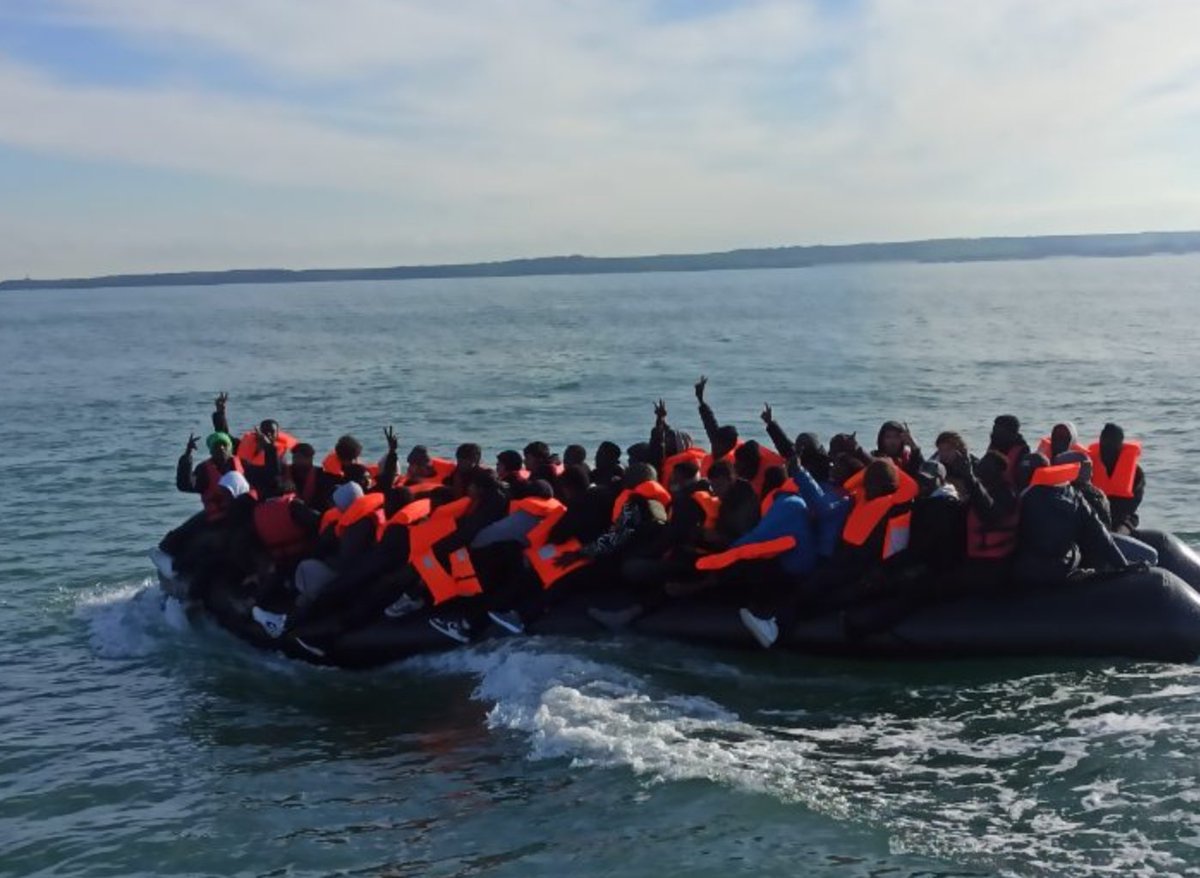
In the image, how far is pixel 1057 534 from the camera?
8.75m

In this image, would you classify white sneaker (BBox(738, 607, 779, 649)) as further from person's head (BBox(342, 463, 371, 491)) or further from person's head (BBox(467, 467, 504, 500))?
person's head (BBox(342, 463, 371, 491))

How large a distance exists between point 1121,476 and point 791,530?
2855 mm

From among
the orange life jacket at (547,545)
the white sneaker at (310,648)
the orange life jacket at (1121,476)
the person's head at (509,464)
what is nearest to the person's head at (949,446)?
the orange life jacket at (1121,476)

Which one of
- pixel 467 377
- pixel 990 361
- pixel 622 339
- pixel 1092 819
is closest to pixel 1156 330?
pixel 990 361

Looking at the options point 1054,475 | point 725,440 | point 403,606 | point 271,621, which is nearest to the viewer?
point 1054,475

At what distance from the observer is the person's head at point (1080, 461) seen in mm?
9375

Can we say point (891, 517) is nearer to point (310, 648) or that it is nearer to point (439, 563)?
point (439, 563)

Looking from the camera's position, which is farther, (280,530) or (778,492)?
(280,530)

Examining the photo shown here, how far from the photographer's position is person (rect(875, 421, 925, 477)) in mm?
10133

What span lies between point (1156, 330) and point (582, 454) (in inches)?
1537

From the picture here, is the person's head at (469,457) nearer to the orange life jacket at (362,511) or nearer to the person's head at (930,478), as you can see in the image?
the orange life jacket at (362,511)

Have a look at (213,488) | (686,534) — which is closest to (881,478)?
(686,534)

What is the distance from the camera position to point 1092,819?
6902 mm

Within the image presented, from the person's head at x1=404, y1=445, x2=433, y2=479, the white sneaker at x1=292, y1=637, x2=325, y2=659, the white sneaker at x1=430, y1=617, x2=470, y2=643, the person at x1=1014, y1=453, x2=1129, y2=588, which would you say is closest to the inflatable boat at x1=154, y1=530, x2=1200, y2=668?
the person at x1=1014, y1=453, x2=1129, y2=588
